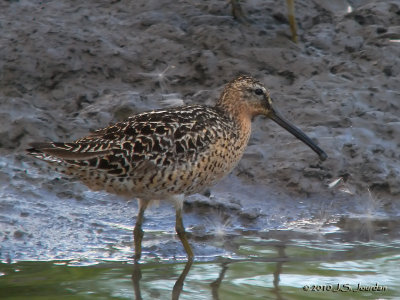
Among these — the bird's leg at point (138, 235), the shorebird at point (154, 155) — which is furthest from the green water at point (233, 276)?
the shorebird at point (154, 155)

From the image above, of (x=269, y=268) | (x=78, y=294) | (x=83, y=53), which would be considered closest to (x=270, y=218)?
(x=269, y=268)

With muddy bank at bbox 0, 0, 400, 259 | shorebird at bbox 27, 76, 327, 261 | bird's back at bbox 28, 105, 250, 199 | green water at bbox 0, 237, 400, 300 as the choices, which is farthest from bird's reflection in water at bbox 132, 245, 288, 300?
muddy bank at bbox 0, 0, 400, 259

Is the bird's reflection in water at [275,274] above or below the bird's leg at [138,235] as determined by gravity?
below

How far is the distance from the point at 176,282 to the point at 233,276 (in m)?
0.37

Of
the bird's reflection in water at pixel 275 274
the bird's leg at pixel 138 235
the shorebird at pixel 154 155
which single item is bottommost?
the bird's reflection in water at pixel 275 274

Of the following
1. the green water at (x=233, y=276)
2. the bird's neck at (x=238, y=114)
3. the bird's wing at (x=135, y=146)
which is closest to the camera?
the green water at (x=233, y=276)

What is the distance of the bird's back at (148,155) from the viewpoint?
5.50 metres

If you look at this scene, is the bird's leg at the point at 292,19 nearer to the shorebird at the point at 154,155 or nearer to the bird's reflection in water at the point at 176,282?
the shorebird at the point at 154,155

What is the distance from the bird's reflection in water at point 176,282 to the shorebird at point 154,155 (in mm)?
147

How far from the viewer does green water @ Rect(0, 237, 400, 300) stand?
5.17 m

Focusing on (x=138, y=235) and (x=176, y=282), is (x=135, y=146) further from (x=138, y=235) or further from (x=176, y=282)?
(x=176, y=282)

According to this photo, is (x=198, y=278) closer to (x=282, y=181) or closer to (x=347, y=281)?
(x=347, y=281)

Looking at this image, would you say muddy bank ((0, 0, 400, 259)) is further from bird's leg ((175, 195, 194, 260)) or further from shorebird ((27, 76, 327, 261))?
shorebird ((27, 76, 327, 261))

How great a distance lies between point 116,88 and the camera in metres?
7.89
